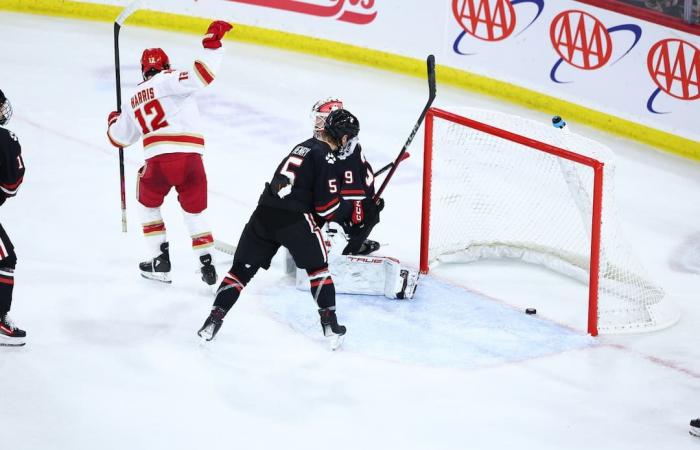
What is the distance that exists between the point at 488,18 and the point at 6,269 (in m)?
4.52

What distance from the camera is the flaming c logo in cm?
700

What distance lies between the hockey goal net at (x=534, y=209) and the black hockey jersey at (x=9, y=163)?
1.98m

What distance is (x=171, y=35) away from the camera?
373 inches

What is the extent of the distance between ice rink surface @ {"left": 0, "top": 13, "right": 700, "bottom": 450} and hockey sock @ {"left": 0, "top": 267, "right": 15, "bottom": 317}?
19 cm

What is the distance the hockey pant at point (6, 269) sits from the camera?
440cm

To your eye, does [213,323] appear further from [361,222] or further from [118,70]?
[118,70]

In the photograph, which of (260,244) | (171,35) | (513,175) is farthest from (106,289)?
(171,35)

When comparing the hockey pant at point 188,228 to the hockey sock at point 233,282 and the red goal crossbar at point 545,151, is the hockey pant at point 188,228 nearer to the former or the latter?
the hockey sock at point 233,282

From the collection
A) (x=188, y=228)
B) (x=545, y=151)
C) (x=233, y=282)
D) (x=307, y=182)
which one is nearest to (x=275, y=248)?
(x=233, y=282)

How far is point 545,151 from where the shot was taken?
5.02m

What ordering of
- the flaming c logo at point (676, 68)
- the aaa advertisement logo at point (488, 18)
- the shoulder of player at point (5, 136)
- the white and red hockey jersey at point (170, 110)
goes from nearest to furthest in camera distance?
the shoulder of player at point (5, 136) → the white and red hockey jersey at point (170, 110) → the flaming c logo at point (676, 68) → the aaa advertisement logo at point (488, 18)

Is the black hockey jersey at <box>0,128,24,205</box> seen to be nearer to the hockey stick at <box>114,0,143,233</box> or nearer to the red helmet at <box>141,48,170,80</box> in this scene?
the red helmet at <box>141,48,170,80</box>

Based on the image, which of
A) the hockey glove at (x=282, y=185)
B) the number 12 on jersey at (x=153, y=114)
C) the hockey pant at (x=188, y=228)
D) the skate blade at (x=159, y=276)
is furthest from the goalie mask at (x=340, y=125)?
the skate blade at (x=159, y=276)

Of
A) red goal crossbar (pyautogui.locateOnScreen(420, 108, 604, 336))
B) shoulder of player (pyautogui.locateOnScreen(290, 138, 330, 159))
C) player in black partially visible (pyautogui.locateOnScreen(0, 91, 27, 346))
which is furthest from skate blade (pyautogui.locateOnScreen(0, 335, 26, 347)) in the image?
red goal crossbar (pyautogui.locateOnScreen(420, 108, 604, 336))
